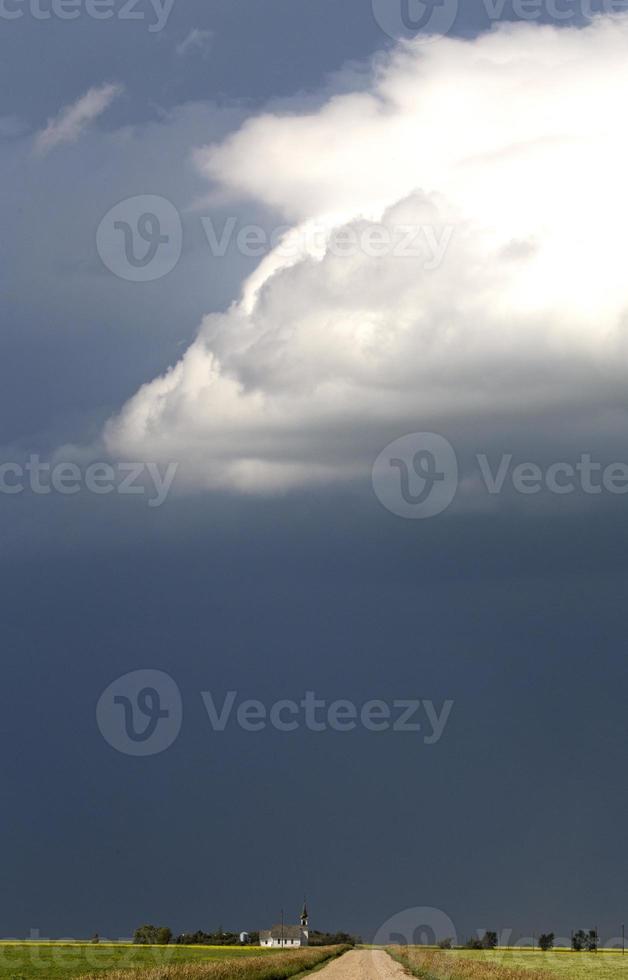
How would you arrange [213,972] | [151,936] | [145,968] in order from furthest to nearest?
[151,936], [145,968], [213,972]

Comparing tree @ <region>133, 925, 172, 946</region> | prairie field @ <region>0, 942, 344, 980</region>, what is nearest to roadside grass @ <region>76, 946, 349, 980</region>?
prairie field @ <region>0, 942, 344, 980</region>

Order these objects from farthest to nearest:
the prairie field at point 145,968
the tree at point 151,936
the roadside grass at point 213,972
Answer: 1. the tree at point 151,936
2. the prairie field at point 145,968
3. the roadside grass at point 213,972

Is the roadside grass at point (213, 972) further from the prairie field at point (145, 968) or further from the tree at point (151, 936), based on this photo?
the tree at point (151, 936)

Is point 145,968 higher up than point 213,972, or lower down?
higher up

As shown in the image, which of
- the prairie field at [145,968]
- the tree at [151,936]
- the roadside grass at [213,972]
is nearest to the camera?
the roadside grass at [213,972]

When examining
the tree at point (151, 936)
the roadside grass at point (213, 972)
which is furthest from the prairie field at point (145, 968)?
the tree at point (151, 936)

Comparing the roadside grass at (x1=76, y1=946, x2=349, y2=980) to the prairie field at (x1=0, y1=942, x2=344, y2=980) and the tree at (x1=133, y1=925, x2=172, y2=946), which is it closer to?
the prairie field at (x1=0, y1=942, x2=344, y2=980)

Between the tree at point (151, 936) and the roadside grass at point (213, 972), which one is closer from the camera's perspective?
the roadside grass at point (213, 972)

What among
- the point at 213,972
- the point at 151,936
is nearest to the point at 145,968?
the point at 213,972

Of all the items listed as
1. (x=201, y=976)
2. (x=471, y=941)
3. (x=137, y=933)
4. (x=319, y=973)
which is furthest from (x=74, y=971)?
(x=471, y=941)

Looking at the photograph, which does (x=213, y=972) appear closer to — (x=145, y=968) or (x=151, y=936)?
(x=145, y=968)

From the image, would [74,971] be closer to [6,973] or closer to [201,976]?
[6,973]

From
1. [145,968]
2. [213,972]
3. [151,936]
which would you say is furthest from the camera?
[151,936]
